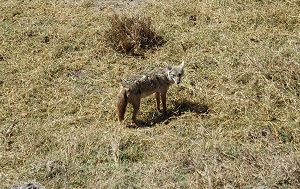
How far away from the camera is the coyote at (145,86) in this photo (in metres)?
7.44

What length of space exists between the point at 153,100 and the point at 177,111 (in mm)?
648

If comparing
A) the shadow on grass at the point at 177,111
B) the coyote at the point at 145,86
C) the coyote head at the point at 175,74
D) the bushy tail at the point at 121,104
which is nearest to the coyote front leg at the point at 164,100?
the coyote at the point at 145,86

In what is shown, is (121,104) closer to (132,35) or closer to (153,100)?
(153,100)

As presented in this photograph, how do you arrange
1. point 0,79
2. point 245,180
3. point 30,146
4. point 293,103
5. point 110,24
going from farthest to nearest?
1. point 110,24
2. point 0,79
3. point 293,103
4. point 30,146
5. point 245,180

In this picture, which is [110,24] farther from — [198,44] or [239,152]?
[239,152]

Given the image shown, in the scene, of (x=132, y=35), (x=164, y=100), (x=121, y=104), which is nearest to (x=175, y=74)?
(x=164, y=100)

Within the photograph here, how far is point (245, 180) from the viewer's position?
5.87 meters

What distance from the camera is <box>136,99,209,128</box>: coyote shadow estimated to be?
7.82 meters

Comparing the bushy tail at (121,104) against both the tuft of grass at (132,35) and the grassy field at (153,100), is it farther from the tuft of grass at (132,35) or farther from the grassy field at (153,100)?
the tuft of grass at (132,35)

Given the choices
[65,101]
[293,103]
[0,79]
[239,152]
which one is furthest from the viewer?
[0,79]

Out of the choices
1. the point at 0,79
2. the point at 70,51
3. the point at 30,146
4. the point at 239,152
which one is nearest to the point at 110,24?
the point at 70,51

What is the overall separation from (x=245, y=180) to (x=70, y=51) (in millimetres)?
5682

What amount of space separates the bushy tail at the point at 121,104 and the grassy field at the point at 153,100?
0.24 meters

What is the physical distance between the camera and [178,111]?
8055 millimetres
